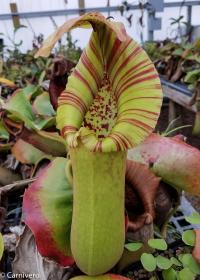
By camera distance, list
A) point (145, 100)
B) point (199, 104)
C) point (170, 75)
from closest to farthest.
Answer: point (145, 100)
point (199, 104)
point (170, 75)

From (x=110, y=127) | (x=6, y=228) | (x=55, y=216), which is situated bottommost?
(x=6, y=228)

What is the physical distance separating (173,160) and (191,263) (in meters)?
0.16

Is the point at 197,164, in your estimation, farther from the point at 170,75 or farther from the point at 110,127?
the point at 170,75

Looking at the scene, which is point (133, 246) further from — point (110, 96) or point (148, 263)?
point (110, 96)

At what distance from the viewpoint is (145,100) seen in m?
0.43

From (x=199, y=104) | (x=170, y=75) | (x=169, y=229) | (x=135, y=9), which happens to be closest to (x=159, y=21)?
(x=135, y=9)

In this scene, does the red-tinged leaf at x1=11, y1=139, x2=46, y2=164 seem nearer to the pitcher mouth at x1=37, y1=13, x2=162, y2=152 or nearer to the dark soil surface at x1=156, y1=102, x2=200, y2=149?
the pitcher mouth at x1=37, y1=13, x2=162, y2=152

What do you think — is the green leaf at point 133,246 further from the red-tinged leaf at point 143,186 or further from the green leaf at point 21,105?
the green leaf at point 21,105

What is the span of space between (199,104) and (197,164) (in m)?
1.31

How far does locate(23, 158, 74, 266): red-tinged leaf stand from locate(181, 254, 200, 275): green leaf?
0.17 metres

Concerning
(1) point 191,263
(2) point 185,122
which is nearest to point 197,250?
(1) point 191,263

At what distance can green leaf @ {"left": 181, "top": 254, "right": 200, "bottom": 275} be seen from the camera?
489 millimetres

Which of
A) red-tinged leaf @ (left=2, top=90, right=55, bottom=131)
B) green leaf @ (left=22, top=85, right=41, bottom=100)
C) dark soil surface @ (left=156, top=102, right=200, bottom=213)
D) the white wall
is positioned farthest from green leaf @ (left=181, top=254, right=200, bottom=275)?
the white wall

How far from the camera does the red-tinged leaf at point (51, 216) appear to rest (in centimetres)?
52
